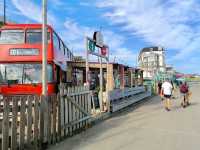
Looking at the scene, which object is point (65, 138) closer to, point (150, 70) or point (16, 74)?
point (16, 74)

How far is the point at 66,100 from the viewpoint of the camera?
38.9 ft

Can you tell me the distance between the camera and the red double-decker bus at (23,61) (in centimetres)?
1650

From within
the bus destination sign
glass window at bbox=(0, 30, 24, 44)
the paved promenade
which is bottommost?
the paved promenade

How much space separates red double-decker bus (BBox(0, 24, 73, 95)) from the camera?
650 inches

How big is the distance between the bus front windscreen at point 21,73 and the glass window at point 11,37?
103 cm

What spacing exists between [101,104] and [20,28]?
519cm

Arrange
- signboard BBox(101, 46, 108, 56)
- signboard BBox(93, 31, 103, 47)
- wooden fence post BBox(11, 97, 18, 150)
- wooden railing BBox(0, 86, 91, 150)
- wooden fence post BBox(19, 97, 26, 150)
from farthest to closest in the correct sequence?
signboard BBox(101, 46, 108, 56), signboard BBox(93, 31, 103, 47), wooden fence post BBox(19, 97, 26, 150), wooden fence post BBox(11, 97, 18, 150), wooden railing BBox(0, 86, 91, 150)

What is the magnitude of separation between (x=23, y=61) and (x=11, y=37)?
1214 mm

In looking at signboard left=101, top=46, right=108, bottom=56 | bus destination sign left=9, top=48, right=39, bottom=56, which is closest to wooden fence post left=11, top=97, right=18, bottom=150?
bus destination sign left=9, top=48, right=39, bottom=56

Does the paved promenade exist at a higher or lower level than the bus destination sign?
lower

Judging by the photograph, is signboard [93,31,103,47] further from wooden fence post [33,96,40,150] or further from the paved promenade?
wooden fence post [33,96,40,150]

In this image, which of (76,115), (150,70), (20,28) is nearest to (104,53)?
(20,28)

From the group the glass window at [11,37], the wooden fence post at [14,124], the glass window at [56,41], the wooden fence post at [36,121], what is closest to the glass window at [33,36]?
the glass window at [11,37]

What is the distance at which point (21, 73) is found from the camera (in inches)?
659
